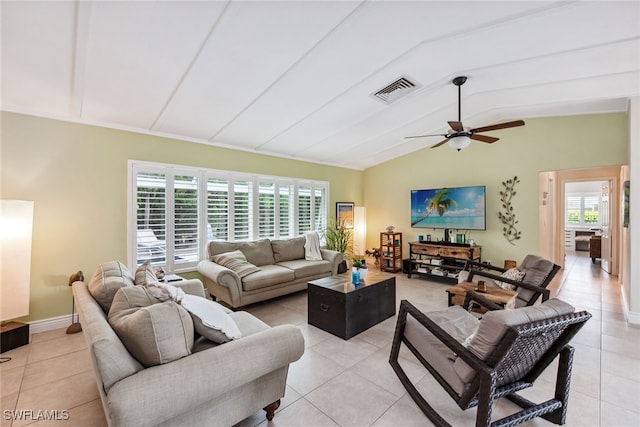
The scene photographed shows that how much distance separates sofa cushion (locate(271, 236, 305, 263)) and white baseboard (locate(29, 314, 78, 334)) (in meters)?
2.87

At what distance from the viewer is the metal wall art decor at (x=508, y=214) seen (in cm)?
515

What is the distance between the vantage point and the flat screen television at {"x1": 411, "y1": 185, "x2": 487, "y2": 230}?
5375 mm

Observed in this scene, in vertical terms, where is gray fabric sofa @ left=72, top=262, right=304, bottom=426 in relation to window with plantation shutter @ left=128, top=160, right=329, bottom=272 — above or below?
below

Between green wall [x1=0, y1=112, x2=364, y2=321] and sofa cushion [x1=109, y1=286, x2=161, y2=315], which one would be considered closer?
sofa cushion [x1=109, y1=286, x2=161, y2=315]

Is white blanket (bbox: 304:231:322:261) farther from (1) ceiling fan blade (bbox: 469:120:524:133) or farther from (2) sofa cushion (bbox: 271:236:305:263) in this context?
(1) ceiling fan blade (bbox: 469:120:524:133)

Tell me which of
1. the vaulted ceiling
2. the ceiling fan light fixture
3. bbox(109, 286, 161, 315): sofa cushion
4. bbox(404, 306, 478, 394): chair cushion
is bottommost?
bbox(404, 306, 478, 394): chair cushion

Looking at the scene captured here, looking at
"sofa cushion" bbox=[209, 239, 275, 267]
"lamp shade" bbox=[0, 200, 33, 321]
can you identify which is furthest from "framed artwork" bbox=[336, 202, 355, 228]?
"lamp shade" bbox=[0, 200, 33, 321]

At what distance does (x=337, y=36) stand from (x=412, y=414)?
3.04m

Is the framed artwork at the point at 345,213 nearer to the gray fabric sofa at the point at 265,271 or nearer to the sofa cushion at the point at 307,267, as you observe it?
the gray fabric sofa at the point at 265,271

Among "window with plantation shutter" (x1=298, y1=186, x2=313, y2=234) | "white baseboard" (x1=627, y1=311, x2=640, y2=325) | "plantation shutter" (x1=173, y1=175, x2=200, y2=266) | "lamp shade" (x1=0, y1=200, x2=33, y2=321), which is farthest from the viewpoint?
"window with plantation shutter" (x1=298, y1=186, x2=313, y2=234)

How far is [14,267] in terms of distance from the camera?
109 inches

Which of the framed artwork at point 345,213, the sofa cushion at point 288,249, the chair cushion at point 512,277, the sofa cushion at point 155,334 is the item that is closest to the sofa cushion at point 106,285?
the sofa cushion at point 155,334

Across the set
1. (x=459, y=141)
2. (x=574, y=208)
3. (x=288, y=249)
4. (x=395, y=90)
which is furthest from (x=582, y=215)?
(x=288, y=249)

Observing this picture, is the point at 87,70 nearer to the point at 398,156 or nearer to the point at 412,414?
the point at 412,414
